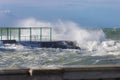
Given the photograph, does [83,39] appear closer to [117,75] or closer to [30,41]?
[30,41]

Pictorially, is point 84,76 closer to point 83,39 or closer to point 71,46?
point 71,46

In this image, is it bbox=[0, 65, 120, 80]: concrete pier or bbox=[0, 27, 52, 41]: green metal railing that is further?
bbox=[0, 27, 52, 41]: green metal railing

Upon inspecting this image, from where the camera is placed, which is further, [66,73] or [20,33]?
[20,33]

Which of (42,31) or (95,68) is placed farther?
(42,31)

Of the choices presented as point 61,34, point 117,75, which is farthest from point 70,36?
point 117,75

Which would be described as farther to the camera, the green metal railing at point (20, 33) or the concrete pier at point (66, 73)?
the green metal railing at point (20, 33)

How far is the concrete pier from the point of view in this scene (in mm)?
7211

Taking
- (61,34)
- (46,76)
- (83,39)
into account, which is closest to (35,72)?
(46,76)

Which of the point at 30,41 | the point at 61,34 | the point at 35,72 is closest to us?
the point at 35,72

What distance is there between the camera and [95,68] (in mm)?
7520

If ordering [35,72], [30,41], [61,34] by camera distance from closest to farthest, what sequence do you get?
[35,72] → [30,41] → [61,34]

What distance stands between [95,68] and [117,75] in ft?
1.25

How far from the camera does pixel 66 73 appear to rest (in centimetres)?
743

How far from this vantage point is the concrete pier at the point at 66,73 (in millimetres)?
7211
